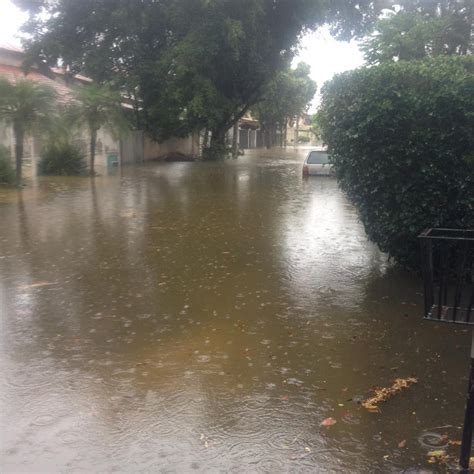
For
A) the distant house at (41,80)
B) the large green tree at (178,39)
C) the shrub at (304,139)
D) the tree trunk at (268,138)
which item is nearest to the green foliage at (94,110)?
the distant house at (41,80)

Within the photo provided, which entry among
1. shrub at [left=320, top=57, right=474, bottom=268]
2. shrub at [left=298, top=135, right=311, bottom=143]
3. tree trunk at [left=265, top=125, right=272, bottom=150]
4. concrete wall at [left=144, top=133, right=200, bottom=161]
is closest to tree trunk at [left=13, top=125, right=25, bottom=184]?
shrub at [left=320, top=57, right=474, bottom=268]

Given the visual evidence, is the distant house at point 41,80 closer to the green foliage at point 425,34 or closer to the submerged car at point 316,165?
the submerged car at point 316,165

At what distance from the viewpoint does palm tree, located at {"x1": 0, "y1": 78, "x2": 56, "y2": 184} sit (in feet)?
48.9

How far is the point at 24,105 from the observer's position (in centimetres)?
1507

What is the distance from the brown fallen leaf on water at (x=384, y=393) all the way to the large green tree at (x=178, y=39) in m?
20.9

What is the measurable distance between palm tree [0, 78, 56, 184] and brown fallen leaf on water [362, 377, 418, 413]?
13.9 m

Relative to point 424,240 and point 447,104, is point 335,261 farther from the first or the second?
point 424,240

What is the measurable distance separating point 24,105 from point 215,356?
13.0 metres

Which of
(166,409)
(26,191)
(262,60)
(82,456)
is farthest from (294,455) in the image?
(262,60)

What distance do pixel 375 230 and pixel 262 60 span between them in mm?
22050

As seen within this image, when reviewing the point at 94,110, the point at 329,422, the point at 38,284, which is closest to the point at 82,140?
the point at 94,110

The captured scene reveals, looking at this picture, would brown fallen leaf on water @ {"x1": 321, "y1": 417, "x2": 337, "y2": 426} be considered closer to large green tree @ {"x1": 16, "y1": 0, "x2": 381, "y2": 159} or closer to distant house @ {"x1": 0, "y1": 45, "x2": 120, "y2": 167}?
distant house @ {"x1": 0, "y1": 45, "x2": 120, "y2": 167}

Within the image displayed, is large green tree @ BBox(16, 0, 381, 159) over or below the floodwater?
over

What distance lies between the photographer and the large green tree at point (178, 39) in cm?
2350
